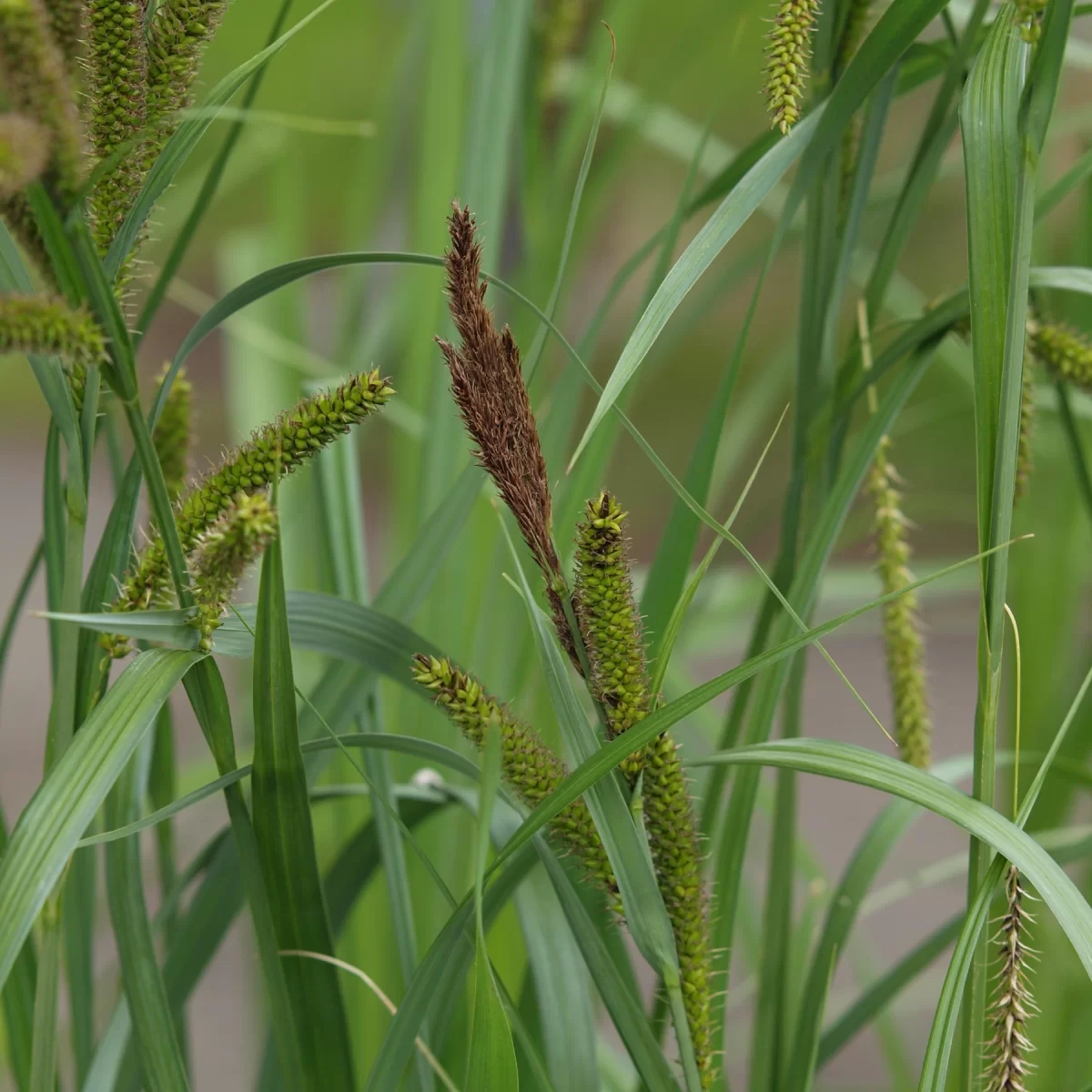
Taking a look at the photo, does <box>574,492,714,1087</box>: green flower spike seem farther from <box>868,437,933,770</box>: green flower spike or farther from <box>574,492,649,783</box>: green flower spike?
<box>868,437,933,770</box>: green flower spike

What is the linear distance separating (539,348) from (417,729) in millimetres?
310

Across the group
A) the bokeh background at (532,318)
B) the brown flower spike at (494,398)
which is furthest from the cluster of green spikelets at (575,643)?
the bokeh background at (532,318)

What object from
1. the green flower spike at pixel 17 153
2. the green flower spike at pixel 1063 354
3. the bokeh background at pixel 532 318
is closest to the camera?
the green flower spike at pixel 17 153

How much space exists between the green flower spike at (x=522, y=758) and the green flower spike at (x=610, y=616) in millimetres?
23

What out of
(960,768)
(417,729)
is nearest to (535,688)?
(417,729)

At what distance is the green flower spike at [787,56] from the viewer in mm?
264

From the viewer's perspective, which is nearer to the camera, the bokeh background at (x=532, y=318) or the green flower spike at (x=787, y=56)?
the green flower spike at (x=787, y=56)

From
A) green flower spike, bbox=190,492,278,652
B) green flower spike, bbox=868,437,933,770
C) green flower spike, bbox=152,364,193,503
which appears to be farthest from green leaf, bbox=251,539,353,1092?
green flower spike, bbox=868,437,933,770

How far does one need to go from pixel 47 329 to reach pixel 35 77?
0.04 metres

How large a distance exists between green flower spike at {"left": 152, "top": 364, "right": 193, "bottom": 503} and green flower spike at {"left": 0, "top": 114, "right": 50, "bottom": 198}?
0.18 m

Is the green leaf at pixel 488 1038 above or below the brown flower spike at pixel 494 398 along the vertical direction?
below

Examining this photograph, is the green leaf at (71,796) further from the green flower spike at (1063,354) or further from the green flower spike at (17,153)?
the green flower spike at (1063,354)

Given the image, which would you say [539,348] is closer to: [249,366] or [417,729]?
[417,729]

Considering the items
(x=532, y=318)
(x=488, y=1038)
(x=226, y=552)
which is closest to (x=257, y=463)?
(x=226, y=552)
